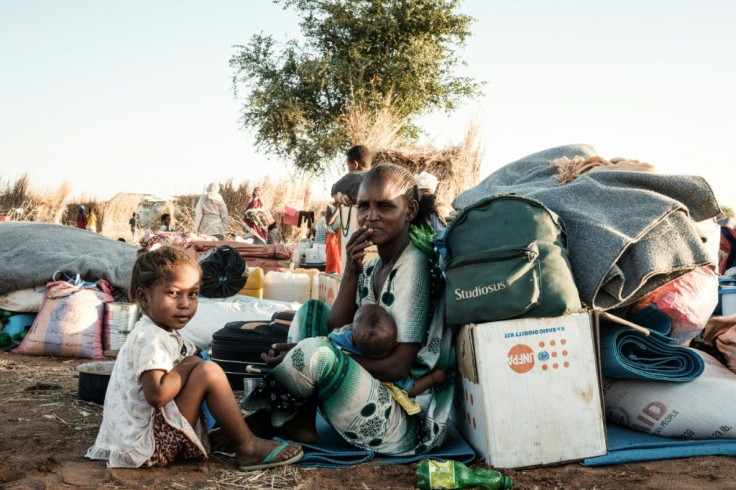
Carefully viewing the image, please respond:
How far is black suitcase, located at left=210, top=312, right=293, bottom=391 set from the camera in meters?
4.41

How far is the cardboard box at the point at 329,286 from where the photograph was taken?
524 cm

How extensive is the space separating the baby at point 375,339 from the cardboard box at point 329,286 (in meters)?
2.15

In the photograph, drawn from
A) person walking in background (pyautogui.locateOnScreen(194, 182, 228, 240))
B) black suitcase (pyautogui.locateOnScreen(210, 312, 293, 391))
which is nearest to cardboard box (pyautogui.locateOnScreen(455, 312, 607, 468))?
black suitcase (pyautogui.locateOnScreen(210, 312, 293, 391))

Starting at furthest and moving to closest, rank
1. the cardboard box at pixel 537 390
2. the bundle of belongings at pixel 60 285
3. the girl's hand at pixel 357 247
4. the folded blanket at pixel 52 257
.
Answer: the folded blanket at pixel 52 257
the bundle of belongings at pixel 60 285
the girl's hand at pixel 357 247
the cardboard box at pixel 537 390

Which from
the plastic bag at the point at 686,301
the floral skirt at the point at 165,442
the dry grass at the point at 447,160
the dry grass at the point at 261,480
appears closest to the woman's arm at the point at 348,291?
the dry grass at the point at 261,480

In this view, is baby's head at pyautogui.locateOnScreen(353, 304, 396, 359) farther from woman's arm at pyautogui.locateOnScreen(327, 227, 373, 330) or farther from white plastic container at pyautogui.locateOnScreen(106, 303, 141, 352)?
white plastic container at pyautogui.locateOnScreen(106, 303, 141, 352)

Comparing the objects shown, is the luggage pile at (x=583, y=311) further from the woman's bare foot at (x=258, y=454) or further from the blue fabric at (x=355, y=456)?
the woman's bare foot at (x=258, y=454)

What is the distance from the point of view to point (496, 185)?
4.13m

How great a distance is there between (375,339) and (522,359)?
62 cm

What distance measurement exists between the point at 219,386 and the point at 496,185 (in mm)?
A: 2163

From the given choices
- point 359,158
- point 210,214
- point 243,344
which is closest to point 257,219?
point 210,214

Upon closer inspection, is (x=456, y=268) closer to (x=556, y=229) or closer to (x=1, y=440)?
(x=556, y=229)

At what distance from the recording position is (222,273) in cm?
581

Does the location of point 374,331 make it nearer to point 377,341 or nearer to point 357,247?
point 377,341
